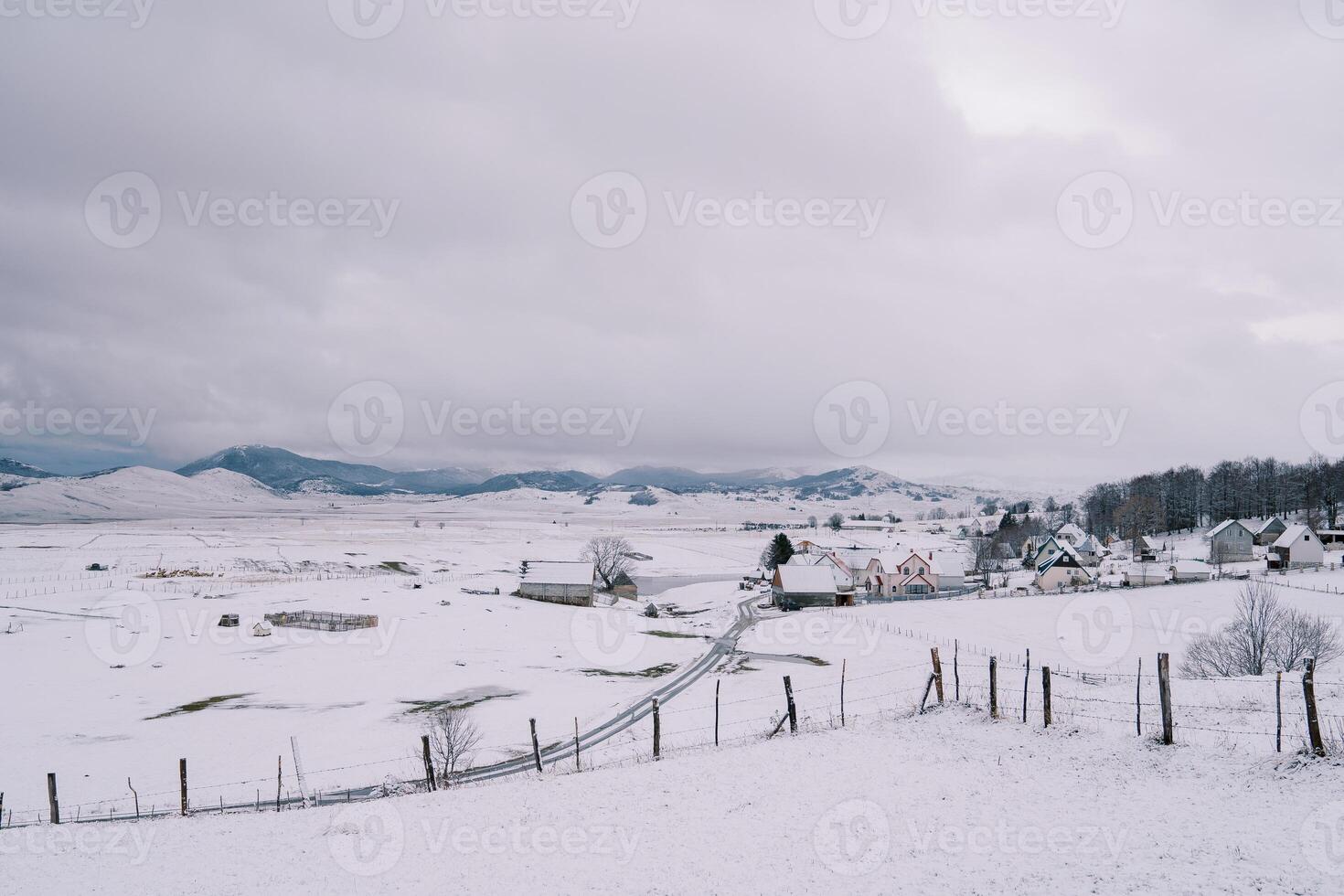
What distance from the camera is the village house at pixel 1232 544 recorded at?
98062mm

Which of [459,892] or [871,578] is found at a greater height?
[459,892]

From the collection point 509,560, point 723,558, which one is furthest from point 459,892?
point 723,558

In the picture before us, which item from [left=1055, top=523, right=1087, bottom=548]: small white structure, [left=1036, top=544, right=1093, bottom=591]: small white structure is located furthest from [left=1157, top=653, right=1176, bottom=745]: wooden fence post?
[left=1055, top=523, right=1087, bottom=548]: small white structure

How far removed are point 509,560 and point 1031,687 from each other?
112 m

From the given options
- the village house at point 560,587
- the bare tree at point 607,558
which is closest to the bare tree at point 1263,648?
the village house at point 560,587

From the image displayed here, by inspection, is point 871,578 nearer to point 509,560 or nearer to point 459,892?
point 509,560

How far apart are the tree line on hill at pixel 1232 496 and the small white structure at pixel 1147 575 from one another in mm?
41525

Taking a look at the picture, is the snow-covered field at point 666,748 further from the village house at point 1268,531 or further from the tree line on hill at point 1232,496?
the tree line on hill at point 1232,496

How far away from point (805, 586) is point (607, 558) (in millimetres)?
41124

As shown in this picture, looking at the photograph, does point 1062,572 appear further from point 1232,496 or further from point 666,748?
point 666,748

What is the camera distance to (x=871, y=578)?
9906 centimetres

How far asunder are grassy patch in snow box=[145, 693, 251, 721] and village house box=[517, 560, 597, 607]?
46.3m

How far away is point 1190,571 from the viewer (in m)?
81.4

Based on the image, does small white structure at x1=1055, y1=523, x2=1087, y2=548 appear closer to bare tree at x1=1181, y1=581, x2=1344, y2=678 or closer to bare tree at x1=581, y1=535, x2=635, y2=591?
bare tree at x1=581, y1=535, x2=635, y2=591
